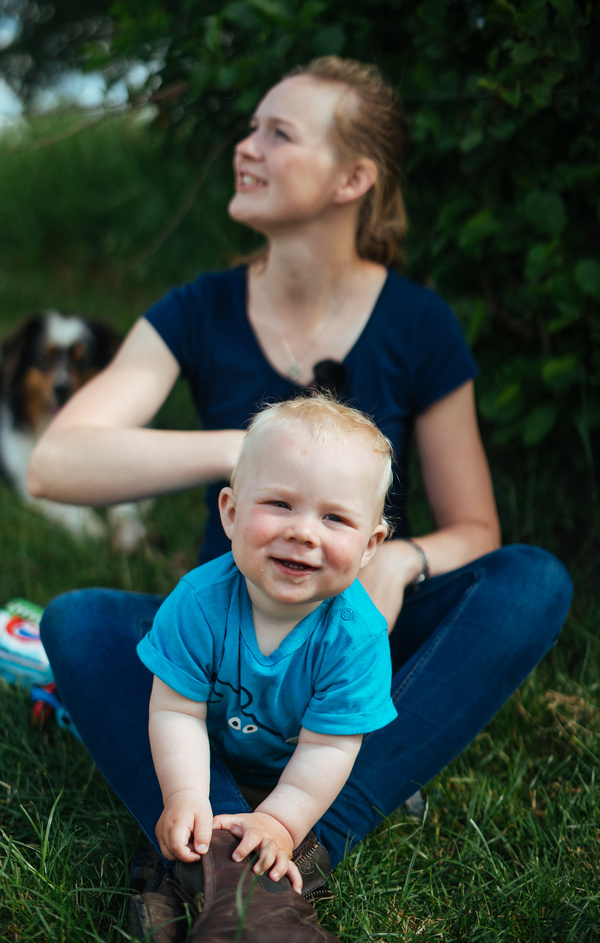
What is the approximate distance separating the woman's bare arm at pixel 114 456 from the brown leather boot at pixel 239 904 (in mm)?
686

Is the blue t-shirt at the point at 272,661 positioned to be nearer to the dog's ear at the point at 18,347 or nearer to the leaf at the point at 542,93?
the leaf at the point at 542,93

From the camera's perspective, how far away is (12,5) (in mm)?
5949

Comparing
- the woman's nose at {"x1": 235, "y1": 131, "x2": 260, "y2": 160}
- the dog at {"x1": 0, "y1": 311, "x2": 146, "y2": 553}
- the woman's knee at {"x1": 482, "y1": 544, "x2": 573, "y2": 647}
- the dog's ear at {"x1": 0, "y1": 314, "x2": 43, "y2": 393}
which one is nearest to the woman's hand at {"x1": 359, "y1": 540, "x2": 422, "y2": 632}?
the woman's knee at {"x1": 482, "y1": 544, "x2": 573, "y2": 647}

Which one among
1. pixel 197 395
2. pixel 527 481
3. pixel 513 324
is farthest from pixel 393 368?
pixel 527 481

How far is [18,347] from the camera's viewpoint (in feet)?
11.5

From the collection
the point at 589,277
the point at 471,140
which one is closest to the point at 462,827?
the point at 589,277

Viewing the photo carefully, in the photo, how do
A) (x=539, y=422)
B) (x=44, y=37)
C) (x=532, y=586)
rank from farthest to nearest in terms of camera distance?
(x=44, y=37) < (x=539, y=422) < (x=532, y=586)

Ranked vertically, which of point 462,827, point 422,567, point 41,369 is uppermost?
point 422,567

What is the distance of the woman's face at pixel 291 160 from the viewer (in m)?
1.79

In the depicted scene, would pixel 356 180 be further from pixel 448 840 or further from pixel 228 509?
pixel 448 840

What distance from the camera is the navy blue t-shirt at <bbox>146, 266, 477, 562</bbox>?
185 centimetres

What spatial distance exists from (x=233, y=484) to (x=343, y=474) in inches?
7.4

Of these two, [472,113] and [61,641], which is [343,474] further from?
[472,113]

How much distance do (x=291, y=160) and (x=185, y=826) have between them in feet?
4.34
